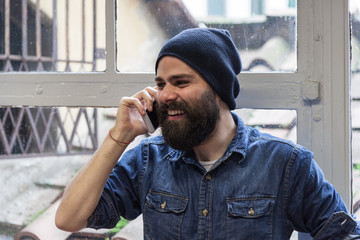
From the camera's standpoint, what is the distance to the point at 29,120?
6.11 feet

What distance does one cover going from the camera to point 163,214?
148 centimetres

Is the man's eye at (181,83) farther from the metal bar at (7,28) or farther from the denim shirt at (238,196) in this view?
the metal bar at (7,28)

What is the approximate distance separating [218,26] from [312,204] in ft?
2.21

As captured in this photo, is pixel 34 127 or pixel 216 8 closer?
pixel 216 8

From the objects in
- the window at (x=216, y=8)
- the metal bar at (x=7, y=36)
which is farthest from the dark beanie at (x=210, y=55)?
the metal bar at (x=7, y=36)

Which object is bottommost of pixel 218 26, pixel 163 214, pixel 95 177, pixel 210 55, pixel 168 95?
pixel 163 214

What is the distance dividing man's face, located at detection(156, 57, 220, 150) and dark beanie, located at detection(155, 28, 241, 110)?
0.8 inches

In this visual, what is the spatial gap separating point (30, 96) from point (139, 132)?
0.50 m

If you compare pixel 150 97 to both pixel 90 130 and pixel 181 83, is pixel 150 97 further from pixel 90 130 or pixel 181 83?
pixel 90 130

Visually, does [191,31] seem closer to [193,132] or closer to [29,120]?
[193,132]

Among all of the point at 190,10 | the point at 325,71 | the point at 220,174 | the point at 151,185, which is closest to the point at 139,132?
the point at 151,185

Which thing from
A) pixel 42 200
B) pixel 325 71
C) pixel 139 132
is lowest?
pixel 42 200

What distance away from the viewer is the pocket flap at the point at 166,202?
A: 1.47m

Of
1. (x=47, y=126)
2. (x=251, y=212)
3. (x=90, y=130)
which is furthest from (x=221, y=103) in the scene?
(x=47, y=126)
